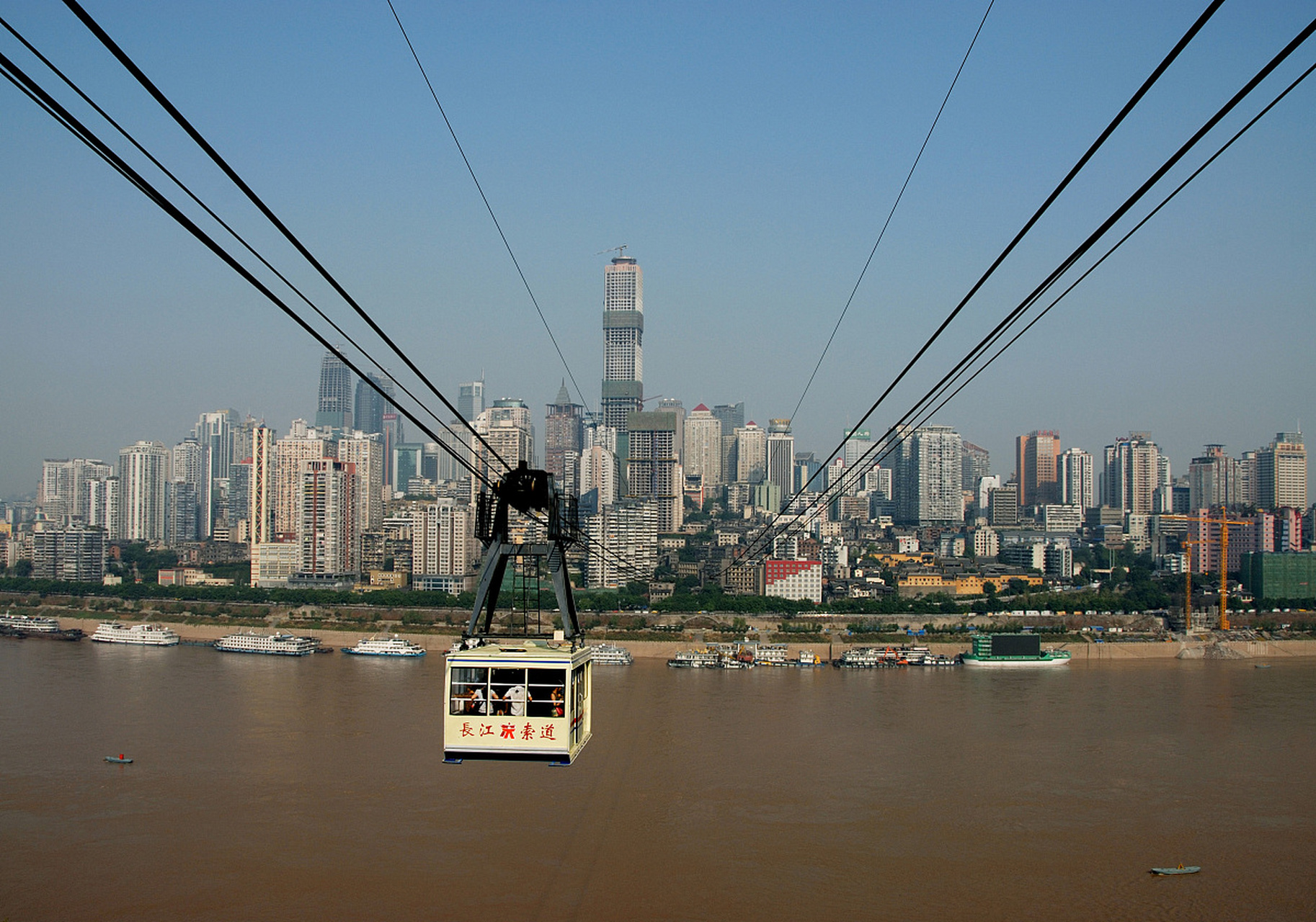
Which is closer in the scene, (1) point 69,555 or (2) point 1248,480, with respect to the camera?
(1) point 69,555

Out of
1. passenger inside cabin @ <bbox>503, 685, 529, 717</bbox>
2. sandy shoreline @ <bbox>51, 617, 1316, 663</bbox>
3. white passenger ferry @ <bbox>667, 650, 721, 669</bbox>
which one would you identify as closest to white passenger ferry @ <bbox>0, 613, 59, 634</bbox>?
sandy shoreline @ <bbox>51, 617, 1316, 663</bbox>

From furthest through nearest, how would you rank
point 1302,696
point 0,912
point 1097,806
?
point 1302,696
point 1097,806
point 0,912

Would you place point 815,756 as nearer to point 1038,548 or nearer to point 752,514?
point 1038,548

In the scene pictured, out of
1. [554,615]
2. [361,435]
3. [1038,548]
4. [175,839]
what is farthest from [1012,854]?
[361,435]

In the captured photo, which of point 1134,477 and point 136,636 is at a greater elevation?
point 1134,477

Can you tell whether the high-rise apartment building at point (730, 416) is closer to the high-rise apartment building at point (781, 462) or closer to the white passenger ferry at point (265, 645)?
the high-rise apartment building at point (781, 462)

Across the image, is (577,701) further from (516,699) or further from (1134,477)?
(1134,477)

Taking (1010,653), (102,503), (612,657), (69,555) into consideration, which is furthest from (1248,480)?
(102,503)
